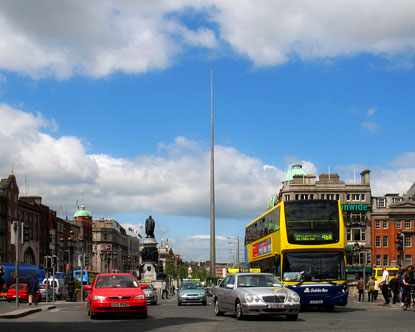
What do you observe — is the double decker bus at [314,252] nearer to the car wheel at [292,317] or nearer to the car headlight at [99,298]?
the car wheel at [292,317]

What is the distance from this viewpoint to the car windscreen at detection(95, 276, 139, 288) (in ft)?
77.7

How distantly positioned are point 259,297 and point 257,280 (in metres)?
1.58

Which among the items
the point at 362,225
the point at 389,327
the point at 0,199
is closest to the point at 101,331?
the point at 389,327

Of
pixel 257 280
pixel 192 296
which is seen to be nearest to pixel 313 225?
pixel 257 280

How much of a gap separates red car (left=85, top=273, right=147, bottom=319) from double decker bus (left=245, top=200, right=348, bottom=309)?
6436mm

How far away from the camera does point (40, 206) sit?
11162 cm

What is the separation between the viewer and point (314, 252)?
28.0m

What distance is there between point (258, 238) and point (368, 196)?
88878 millimetres

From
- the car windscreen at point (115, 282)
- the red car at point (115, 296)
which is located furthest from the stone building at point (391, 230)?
the red car at point (115, 296)

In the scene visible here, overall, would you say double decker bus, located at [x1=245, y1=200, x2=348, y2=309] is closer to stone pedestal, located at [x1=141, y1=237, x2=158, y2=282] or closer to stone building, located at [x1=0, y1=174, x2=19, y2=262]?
stone pedestal, located at [x1=141, y1=237, x2=158, y2=282]

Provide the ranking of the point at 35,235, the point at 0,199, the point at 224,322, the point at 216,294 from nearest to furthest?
the point at 224,322, the point at 216,294, the point at 0,199, the point at 35,235

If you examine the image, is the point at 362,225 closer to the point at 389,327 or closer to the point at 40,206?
the point at 40,206

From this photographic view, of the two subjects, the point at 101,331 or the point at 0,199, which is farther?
the point at 0,199

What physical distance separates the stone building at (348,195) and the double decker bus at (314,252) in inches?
3455
